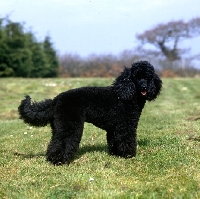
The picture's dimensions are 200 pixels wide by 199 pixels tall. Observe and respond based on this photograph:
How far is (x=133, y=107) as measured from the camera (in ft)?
25.1

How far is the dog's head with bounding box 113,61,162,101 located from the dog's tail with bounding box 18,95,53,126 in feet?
4.57

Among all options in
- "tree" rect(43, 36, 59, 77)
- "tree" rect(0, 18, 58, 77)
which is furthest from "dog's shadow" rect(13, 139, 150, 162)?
"tree" rect(43, 36, 59, 77)

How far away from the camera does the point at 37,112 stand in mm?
7539

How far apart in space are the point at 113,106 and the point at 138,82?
67cm

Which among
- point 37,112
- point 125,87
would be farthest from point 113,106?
point 37,112

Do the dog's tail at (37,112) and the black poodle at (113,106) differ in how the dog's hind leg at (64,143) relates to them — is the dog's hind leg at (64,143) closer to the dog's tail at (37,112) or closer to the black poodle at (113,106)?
the black poodle at (113,106)

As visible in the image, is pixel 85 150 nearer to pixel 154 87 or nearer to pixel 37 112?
pixel 37 112

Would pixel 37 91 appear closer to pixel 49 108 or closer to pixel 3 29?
pixel 3 29

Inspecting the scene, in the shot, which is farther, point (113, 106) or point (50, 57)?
point (50, 57)

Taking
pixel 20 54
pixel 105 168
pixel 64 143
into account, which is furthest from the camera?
pixel 20 54

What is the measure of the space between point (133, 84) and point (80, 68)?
35.8m

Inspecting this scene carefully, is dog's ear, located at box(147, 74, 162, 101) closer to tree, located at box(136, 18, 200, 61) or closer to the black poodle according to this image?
the black poodle

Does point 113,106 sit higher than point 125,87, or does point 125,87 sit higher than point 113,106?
point 125,87

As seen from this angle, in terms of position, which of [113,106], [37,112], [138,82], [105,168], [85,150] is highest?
[138,82]
